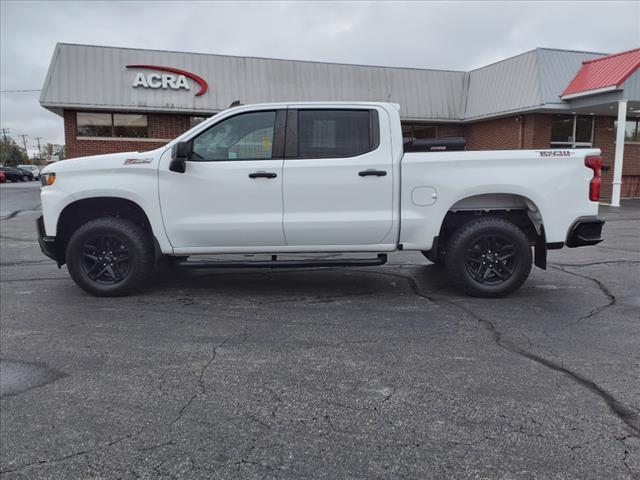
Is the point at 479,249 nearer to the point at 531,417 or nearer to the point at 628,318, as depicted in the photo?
the point at 628,318

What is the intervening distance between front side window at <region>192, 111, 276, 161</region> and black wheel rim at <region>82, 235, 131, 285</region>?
52.3 inches

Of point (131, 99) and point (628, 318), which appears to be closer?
point (628, 318)

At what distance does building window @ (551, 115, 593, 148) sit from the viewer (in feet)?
70.0

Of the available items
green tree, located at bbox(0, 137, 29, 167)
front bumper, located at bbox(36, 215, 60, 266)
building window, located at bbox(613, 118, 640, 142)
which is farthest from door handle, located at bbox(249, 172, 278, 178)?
green tree, located at bbox(0, 137, 29, 167)

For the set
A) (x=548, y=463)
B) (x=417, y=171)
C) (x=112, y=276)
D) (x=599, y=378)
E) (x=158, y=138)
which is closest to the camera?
(x=548, y=463)

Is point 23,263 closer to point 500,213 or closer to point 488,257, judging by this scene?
point 488,257

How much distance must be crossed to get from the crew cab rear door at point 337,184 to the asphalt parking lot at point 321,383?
766 mm

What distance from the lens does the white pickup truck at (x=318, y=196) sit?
5422mm

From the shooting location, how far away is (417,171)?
5.41m

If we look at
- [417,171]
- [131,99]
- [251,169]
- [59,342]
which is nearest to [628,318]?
[417,171]

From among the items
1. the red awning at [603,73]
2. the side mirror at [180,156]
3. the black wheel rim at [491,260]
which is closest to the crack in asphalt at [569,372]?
the black wheel rim at [491,260]

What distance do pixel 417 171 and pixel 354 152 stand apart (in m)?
0.69

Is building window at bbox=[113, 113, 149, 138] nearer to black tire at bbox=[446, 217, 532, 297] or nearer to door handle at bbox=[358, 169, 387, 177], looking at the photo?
door handle at bbox=[358, 169, 387, 177]

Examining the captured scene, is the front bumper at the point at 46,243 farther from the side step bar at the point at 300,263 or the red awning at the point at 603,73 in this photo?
the red awning at the point at 603,73
